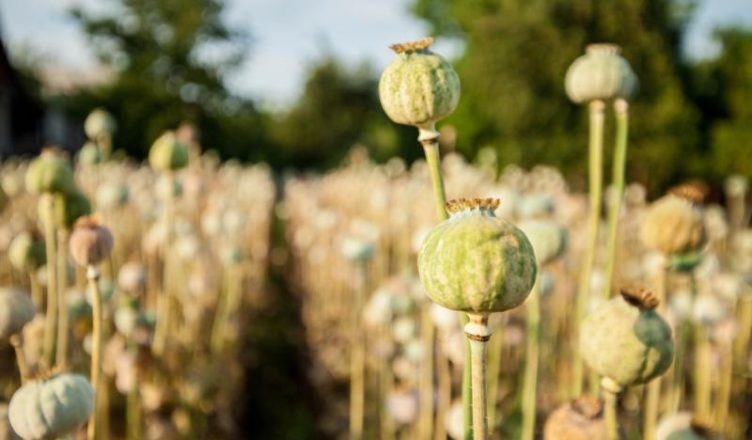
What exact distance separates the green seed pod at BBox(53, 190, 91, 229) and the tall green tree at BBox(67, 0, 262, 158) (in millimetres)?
20116

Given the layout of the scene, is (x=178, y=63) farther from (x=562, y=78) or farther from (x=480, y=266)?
(x=480, y=266)

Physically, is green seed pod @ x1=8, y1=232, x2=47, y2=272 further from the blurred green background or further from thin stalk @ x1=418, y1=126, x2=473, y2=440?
the blurred green background

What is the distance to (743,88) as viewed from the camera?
575 inches

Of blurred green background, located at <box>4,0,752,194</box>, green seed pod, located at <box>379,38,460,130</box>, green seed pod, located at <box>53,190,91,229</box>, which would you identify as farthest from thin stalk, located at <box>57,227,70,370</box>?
blurred green background, located at <box>4,0,752,194</box>

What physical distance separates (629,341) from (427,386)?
104 centimetres

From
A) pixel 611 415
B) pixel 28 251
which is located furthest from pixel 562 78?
pixel 611 415

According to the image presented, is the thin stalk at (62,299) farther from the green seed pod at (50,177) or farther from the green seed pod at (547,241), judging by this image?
the green seed pod at (547,241)

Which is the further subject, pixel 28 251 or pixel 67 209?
pixel 28 251

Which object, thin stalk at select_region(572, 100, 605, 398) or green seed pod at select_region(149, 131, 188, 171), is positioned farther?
green seed pod at select_region(149, 131, 188, 171)

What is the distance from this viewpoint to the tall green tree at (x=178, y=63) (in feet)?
69.7

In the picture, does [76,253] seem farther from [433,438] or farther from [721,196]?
[721,196]

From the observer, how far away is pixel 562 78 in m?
13.2

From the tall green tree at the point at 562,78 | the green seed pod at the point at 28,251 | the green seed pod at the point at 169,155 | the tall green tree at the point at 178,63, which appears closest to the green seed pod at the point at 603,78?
the green seed pod at the point at 169,155

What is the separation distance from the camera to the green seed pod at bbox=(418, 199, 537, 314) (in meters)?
0.59
